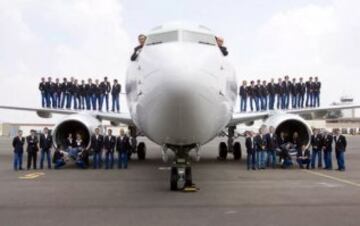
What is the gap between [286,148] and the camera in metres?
18.4

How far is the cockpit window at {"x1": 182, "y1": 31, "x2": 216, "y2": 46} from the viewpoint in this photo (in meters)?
10.8

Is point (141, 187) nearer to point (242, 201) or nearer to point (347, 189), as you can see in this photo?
point (242, 201)

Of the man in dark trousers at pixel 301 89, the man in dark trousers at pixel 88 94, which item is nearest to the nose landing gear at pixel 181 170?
the man in dark trousers at pixel 88 94

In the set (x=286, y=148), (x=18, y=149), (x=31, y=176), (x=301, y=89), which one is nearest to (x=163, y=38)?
(x=31, y=176)

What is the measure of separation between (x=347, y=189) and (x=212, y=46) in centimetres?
466

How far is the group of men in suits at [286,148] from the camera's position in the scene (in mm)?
17450

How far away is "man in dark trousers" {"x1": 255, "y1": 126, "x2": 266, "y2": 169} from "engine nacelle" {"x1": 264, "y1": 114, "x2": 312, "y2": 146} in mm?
792

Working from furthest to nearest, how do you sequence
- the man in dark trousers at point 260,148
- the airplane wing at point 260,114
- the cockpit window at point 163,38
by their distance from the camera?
the airplane wing at point 260,114 → the man in dark trousers at point 260,148 → the cockpit window at point 163,38

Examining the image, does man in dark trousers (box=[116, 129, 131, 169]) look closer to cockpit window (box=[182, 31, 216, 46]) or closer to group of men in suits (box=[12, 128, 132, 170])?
group of men in suits (box=[12, 128, 132, 170])

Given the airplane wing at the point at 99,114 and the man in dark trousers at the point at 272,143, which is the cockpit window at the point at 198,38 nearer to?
the man in dark trousers at the point at 272,143

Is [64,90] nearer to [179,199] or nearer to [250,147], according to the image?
[250,147]

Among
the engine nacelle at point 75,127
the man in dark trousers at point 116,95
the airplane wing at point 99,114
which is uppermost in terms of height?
the man in dark trousers at point 116,95

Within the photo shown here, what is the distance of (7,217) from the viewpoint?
27.2 ft

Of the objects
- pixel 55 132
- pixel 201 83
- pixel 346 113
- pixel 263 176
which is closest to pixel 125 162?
pixel 55 132
